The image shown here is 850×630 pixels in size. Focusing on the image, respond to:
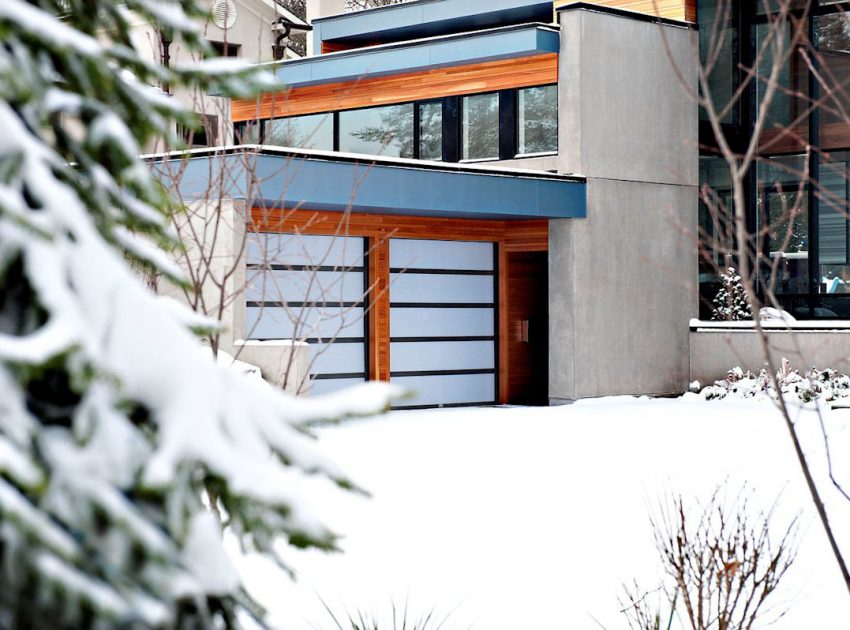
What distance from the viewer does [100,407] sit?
1251 millimetres

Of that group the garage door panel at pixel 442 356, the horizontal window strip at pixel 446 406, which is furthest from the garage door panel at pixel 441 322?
the horizontal window strip at pixel 446 406

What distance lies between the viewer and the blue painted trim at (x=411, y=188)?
14.7 metres

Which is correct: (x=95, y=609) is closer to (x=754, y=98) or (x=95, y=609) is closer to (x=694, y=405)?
(x=694, y=405)

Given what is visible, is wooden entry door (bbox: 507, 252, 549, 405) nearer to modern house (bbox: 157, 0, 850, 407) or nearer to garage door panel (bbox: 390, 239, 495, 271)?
modern house (bbox: 157, 0, 850, 407)

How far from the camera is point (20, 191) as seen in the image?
1334 mm

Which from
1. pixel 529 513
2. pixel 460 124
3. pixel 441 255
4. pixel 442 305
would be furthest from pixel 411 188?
pixel 529 513

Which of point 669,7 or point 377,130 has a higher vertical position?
point 669,7

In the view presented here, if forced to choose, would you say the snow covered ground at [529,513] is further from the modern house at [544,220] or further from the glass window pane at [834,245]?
the glass window pane at [834,245]

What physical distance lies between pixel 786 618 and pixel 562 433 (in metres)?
8.28

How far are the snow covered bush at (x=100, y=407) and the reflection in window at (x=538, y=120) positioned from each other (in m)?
17.1

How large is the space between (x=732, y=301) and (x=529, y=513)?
10.8 meters

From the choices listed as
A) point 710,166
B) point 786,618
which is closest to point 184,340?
point 786,618

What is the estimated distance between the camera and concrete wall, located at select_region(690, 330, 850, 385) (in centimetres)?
1761

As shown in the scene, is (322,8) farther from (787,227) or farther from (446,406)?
(787,227)
